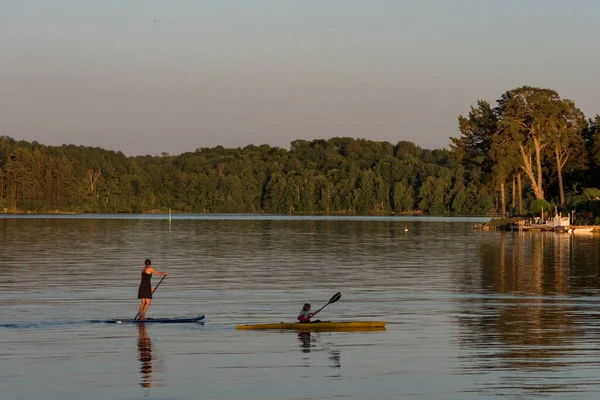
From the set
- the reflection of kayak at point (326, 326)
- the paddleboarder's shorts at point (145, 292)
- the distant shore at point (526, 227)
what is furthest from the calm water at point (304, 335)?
the distant shore at point (526, 227)

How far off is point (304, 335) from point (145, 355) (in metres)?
4.97

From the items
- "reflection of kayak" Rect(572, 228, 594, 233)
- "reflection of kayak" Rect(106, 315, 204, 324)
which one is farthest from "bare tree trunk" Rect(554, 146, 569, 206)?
"reflection of kayak" Rect(106, 315, 204, 324)

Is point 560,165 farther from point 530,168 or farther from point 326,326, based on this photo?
point 326,326

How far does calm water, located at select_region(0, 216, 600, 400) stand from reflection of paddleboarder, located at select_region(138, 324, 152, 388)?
38mm

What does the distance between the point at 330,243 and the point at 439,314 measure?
54.0 meters

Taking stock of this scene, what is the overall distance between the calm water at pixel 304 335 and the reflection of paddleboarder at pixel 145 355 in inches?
1.5

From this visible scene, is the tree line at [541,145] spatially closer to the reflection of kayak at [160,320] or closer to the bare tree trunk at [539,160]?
the bare tree trunk at [539,160]

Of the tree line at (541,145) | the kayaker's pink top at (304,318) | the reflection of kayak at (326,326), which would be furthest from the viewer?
the tree line at (541,145)

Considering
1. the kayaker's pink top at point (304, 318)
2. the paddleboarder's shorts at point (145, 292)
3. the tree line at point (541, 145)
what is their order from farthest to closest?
the tree line at point (541, 145) < the paddleboarder's shorts at point (145, 292) < the kayaker's pink top at point (304, 318)

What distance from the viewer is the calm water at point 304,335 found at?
19109 millimetres

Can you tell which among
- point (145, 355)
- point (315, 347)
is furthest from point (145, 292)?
point (315, 347)

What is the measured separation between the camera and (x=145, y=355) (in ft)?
75.0

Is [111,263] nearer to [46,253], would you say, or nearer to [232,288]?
[46,253]

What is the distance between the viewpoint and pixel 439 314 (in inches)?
1243
